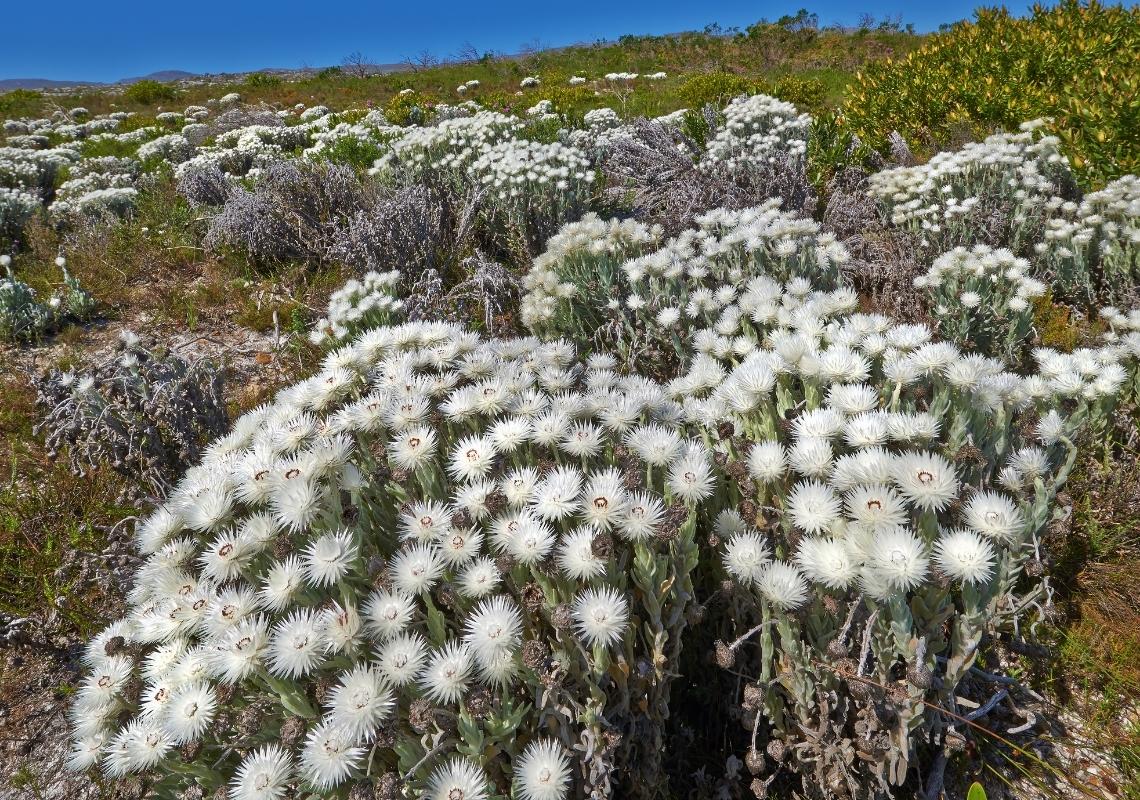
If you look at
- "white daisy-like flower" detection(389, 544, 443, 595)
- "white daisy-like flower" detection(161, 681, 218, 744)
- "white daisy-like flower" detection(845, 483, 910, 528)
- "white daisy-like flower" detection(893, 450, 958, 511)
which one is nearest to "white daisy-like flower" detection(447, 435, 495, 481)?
"white daisy-like flower" detection(389, 544, 443, 595)

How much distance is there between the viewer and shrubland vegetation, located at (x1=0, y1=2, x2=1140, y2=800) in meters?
1.57

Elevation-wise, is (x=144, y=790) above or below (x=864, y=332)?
below

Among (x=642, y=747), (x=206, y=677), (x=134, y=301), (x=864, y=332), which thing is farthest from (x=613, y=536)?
(x=134, y=301)

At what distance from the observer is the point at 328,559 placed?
5.41ft

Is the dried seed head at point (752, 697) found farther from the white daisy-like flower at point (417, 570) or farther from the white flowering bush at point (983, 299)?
the white flowering bush at point (983, 299)

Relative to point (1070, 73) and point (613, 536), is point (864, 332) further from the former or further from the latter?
point (1070, 73)

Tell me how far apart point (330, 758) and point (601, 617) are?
2.37ft

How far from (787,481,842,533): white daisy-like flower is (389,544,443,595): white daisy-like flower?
1.05 metres

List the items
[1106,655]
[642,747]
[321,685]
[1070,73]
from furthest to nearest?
[1070,73], [1106,655], [642,747], [321,685]

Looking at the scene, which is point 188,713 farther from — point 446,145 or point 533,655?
point 446,145

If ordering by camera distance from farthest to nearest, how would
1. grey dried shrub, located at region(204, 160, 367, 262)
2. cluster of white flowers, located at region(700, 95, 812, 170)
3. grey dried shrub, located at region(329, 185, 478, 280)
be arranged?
cluster of white flowers, located at region(700, 95, 812, 170)
grey dried shrub, located at region(204, 160, 367, 262)
grey dried shrub, located at region(329, 185, 478, 280)

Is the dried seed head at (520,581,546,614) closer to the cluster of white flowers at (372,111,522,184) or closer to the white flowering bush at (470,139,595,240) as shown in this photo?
the white flowering bush at (470,139,595,240)

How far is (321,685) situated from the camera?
1.56 metres

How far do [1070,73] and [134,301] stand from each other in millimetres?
10178
